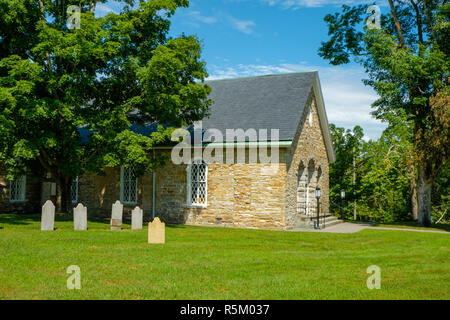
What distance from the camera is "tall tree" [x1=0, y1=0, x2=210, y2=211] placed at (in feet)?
50.7

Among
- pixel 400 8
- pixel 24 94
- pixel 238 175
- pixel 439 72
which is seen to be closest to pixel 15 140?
pixel 24 94

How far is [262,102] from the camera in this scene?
2206 cm

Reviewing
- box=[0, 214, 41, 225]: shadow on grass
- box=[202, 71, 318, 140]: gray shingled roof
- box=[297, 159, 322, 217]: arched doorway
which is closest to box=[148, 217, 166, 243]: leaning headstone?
box=[0, 214, 41, 225]: shadow on grass

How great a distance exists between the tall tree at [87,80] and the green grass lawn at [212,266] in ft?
11.2

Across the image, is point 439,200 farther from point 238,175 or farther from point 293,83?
point 238,175

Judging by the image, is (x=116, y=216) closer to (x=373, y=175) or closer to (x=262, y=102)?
(x=262, y=102)

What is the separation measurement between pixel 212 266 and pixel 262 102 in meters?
14.0

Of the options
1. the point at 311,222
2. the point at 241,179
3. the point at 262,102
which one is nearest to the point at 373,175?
the point at 311,222

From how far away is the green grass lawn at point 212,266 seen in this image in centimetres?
711

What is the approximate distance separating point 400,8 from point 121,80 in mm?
17968

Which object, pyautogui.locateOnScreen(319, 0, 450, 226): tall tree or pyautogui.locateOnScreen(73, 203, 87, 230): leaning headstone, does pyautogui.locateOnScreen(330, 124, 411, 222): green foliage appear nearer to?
pyautogui.locateOnScreen(319, 0, 450, 226): tall tree

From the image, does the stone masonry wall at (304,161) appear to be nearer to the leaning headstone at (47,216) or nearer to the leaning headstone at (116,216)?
the leaning headstone at (116,216)

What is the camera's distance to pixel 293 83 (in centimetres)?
2278

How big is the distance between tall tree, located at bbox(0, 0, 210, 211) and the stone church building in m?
3.25
